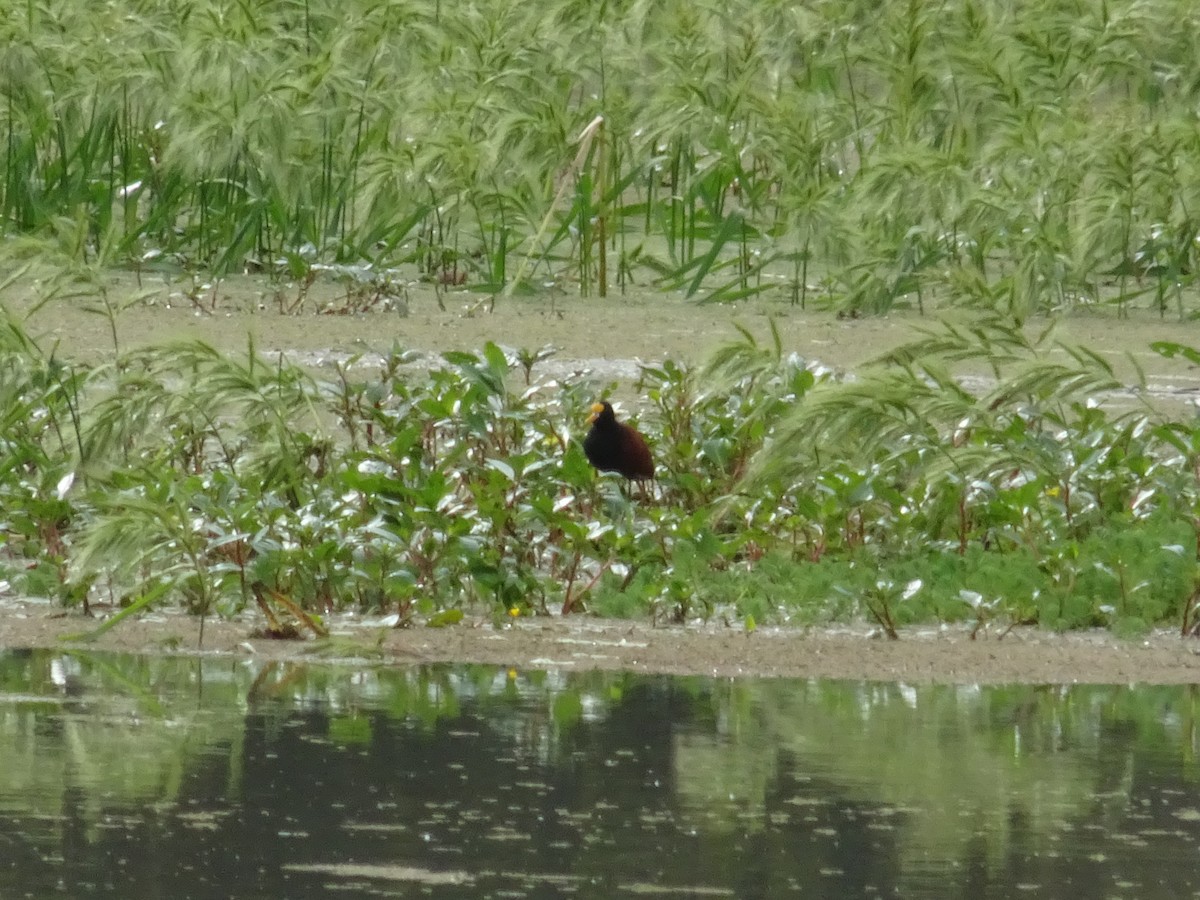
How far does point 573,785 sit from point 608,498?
203cm

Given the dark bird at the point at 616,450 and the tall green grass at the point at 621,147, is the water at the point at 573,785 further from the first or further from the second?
the tall green grass at the point at 621,147

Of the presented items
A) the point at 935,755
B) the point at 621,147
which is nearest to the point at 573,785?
the point at 935,755

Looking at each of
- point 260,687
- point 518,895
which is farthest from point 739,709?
point 518,895

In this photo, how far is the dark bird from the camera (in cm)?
686

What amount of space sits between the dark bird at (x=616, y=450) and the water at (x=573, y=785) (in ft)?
5.36

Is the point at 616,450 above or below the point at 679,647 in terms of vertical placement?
above

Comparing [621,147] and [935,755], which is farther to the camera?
[621,147]

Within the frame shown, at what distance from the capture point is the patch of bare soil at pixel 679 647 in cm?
537

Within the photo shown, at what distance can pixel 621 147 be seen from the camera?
451 inches

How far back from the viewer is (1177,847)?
3.99 meters

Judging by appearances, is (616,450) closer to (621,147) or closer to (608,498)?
(608,498)

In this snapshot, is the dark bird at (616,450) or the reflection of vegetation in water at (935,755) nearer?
the reflection of vegetation in water at (935,755)

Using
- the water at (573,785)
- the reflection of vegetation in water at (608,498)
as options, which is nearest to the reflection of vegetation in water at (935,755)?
the water at (573,785)

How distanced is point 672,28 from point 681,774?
7435mm
